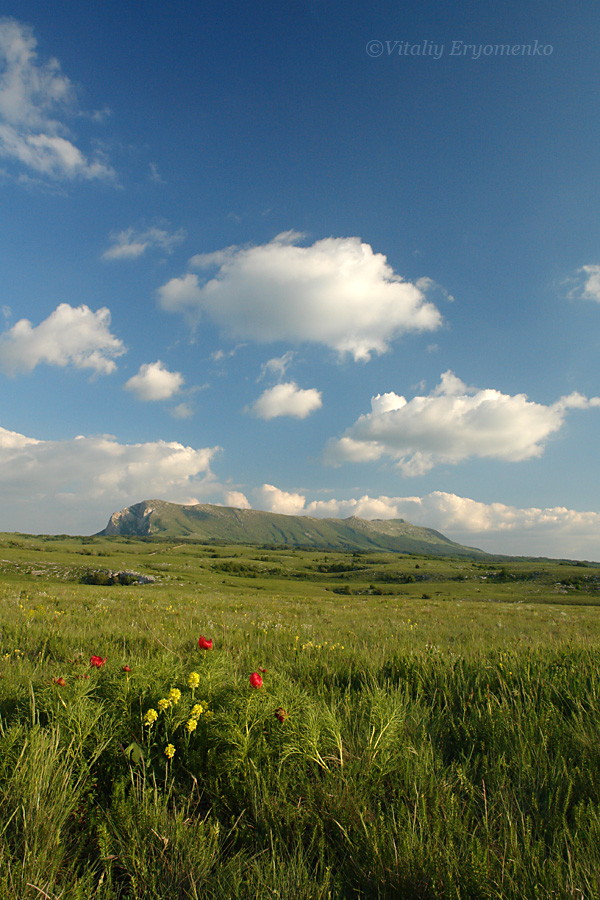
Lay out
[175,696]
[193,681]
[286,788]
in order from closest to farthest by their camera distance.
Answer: [286,788], [175,696], [193,681]

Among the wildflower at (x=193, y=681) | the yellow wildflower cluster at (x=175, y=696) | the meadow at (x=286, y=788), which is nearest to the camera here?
the meadow at (x=286, y=788)

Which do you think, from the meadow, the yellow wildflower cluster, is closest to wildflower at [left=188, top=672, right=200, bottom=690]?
the meadow

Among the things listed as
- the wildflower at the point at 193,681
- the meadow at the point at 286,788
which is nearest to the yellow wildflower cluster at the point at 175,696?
the meadow at the point at 286,788

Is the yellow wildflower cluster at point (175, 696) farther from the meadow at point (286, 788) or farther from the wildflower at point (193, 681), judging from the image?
the wildflower at point (193, 681)

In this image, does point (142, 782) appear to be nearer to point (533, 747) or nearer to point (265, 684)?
point (265, 684)

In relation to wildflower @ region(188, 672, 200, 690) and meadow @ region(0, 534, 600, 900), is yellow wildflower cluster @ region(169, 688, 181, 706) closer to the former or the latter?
meadow @ region(0, 534, 600, 900)

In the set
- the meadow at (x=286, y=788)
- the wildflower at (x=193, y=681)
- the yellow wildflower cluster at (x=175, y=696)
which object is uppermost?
the wildflower at (x=193, y=681)

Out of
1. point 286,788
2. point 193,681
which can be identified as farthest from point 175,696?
point 286,788

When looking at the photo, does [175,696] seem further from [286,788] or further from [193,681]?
[286,788]

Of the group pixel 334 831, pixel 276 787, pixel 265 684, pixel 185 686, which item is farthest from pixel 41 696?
pixel 334 831

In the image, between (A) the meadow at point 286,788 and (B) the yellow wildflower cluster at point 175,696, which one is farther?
(B) the yellow wildflower cluster at point 175,696

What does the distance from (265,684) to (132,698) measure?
1.10 meters

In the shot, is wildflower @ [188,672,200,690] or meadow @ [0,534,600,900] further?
wildflower @ [188,672,200,690]

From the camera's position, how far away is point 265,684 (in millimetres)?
3553
